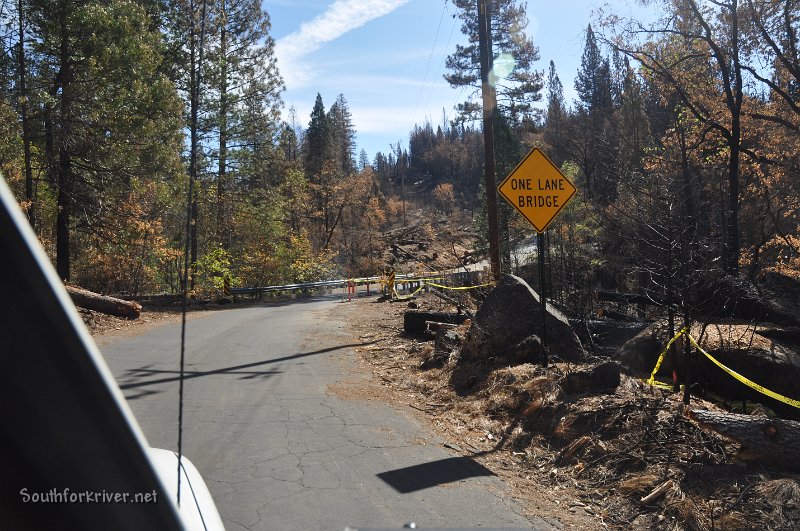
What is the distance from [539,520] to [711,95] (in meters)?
19.7

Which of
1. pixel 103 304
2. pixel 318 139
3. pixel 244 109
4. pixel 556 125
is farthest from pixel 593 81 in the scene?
pixel 103 304

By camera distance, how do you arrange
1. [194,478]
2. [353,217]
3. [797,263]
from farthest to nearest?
[353,217] → [797,263] → [194,478]

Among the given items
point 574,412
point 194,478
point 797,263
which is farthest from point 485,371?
point 797,263

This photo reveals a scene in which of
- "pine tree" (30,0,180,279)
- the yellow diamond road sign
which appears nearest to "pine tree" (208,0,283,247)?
"pine tree" (30,0,180,279)

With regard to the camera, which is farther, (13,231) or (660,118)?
(660,118)

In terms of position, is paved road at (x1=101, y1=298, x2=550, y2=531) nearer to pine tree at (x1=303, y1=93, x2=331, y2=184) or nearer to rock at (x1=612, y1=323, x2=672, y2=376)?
rock at (x1=612, y1=323, x2=672, y2=376)

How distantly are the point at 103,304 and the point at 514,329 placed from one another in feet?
39.1

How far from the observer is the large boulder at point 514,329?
31.6ft

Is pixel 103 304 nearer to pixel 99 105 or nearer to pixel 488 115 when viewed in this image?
pixel 99 105

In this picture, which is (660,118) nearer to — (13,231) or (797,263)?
(797,263)

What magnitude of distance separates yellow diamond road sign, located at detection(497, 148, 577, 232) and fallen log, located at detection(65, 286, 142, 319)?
11.9m

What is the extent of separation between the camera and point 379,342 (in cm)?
1343

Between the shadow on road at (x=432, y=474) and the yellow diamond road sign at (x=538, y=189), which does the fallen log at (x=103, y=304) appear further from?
the shadow on road at (x=432, y=474)

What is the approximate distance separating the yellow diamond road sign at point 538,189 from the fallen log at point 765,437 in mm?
4672
